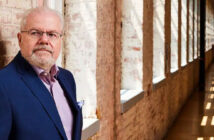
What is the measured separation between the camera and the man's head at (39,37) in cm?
155

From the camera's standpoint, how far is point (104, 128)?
3.29 metres

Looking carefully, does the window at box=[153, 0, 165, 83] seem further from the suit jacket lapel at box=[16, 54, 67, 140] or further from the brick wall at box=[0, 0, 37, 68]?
the suit jacket lapel at box=[16, 54, 67, 140]

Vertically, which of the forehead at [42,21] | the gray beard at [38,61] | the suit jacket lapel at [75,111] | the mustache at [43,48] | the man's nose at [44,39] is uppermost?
the forehead at [42,21]

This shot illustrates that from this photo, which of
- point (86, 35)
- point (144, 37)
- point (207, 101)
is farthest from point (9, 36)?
point (207, 101)

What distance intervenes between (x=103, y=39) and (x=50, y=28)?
1.63 meters

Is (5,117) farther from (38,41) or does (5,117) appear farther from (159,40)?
(159,40)

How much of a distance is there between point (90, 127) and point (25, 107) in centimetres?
145

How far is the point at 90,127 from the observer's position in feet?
9.24

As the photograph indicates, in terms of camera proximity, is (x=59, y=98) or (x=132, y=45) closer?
(x=59, y=98)

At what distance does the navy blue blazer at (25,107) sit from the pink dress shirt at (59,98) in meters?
0.09

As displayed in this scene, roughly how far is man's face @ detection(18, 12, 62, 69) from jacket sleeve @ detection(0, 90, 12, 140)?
0.82ft

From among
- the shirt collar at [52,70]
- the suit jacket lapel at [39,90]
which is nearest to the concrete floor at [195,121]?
the shirt collar at [52,70]

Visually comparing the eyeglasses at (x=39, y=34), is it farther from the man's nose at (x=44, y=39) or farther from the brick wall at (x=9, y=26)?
the brick wall at (x=9, y=26)

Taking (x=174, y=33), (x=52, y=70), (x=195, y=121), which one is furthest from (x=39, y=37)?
(x=174, y=33)
